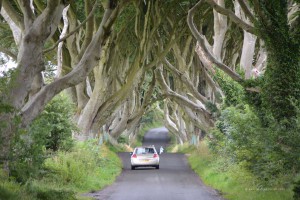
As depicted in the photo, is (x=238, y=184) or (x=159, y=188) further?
(x=159, y=188)

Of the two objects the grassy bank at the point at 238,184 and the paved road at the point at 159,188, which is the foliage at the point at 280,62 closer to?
Result: the grassy bank at the point at 238,184

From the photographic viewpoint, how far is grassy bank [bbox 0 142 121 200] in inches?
437

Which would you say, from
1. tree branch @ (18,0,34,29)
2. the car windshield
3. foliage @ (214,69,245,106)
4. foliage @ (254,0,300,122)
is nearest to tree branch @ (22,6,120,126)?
tree branch @ (18,0,34,29)

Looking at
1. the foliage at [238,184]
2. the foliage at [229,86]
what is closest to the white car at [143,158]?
the foliage at [238,184]

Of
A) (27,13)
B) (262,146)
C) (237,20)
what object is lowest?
(262,146)

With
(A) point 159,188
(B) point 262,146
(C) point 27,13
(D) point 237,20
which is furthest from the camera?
(A) point 159,188

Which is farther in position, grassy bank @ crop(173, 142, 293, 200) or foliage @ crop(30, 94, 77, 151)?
foliage @ crop(30, 94, 77, 151)

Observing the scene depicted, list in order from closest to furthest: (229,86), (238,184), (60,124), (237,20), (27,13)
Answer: (27,13), (237,20), (238,184), (60,124), (229,86)

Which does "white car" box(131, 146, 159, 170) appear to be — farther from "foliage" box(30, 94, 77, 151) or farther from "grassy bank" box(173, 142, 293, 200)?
"foliage" box(30, 94, 77, 151)

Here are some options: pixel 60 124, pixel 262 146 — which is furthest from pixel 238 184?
pixel 60 124

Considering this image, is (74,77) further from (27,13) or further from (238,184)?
(238,184)

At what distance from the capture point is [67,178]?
1770 centimetres

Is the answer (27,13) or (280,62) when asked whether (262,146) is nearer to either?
(280,62)

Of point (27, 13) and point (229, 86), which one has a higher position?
point (27, 13)
